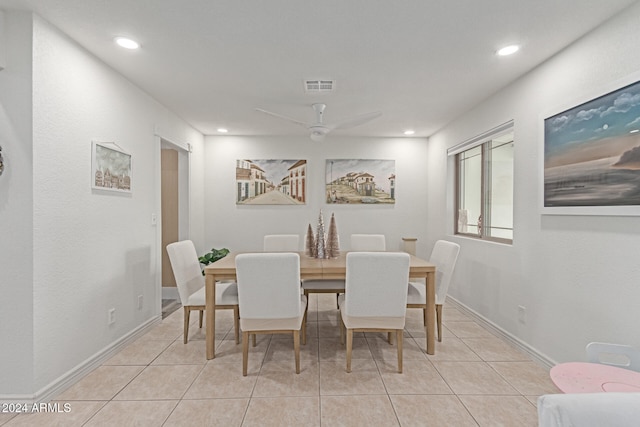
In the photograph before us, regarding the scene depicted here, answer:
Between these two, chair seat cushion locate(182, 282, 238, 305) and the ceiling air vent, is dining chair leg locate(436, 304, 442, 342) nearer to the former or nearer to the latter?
chair seat cushion locate(182, 282, 238, 305)

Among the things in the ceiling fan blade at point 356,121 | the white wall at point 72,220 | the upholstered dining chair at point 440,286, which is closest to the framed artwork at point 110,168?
the white wall at point 72,220

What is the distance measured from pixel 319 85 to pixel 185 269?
2166mm

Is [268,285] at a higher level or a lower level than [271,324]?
higher

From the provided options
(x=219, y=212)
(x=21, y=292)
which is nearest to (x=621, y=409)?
(x=21, y=292)

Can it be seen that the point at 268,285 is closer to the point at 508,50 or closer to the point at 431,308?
the point at 431,308

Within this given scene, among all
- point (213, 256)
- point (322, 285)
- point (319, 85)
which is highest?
point (319, 85)

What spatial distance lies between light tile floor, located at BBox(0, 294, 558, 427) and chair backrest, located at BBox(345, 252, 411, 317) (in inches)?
19.2

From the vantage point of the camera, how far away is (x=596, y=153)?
2109 millimetres

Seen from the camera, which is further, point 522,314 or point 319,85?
point 319,85

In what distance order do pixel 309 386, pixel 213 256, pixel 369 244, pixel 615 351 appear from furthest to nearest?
pixel 213 256
pixel 369 244
pixel 309 386
pixel 615 351

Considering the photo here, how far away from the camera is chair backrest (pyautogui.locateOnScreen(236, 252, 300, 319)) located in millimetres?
2369

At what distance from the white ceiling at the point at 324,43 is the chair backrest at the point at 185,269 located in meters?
1.58

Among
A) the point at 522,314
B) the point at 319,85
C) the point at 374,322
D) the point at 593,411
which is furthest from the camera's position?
the point at 319,85

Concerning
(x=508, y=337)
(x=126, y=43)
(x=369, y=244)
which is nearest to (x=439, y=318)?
(x=508, y=337)
